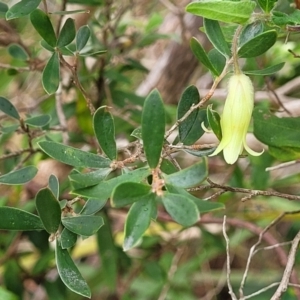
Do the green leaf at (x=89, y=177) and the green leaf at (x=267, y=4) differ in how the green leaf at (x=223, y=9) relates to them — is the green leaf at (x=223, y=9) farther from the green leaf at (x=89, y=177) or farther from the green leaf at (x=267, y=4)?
the green leaf at (x=89, y=177)

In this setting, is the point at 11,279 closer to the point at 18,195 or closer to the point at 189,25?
the point at 18,195

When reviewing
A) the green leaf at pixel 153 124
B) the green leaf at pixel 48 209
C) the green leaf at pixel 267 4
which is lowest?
the green leaf at pixel 48 209

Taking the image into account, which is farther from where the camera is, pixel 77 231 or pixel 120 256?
pixel 120 256

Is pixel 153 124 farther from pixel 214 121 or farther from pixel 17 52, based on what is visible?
pixel 17 52

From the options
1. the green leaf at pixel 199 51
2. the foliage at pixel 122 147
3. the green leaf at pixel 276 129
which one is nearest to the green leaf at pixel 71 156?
the foliage at pixel 122 147

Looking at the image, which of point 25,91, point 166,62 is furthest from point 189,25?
point 25,91

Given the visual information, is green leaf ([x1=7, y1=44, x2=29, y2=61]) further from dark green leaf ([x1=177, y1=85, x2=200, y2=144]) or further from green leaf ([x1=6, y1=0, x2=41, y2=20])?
dark green leaf ([x1=177, y1=85, x2=200, y2=144])

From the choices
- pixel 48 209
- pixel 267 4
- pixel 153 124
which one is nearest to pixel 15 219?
pixel 48 209

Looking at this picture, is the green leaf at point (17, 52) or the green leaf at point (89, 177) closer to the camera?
the green leaf at point (89, 177)
